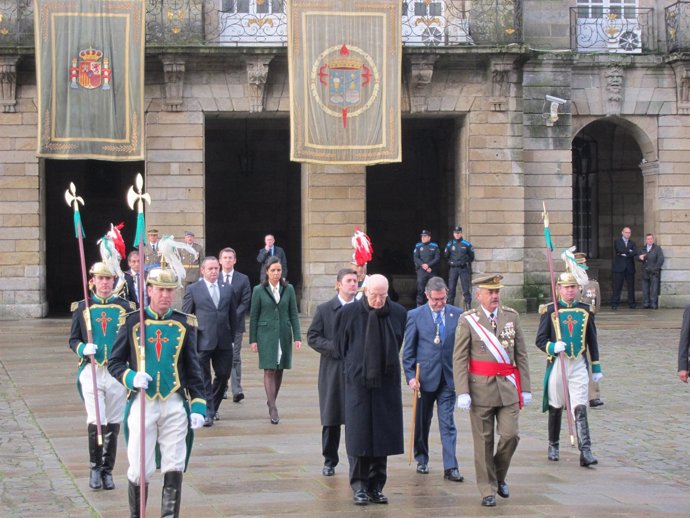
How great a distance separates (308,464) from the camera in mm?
11734

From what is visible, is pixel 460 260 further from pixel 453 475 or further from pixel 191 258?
pixel 453 475

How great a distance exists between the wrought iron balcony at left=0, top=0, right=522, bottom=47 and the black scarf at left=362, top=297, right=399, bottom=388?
18106 mm

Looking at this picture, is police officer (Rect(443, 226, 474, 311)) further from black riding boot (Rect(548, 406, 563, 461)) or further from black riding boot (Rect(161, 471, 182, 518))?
black riding boot (Rect(161, 471, 182, 518))

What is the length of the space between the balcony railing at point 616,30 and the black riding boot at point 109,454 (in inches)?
820

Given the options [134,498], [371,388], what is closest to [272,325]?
[371,388]

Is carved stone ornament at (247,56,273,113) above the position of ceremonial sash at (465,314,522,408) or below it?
above

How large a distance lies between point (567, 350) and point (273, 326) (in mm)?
3482

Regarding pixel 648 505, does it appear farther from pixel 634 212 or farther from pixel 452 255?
pixel 634 212

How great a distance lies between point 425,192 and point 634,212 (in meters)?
5.52

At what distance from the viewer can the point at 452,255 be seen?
2788 centimetres

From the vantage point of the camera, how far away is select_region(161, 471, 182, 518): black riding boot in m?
8.72

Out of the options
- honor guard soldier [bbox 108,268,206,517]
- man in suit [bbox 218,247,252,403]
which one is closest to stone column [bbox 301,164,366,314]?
man in suit [bbox 218,247,252,403]

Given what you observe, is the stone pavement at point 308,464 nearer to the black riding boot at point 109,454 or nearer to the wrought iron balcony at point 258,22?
the black riding boot at point 109,454

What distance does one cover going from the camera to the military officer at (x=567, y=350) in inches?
483
